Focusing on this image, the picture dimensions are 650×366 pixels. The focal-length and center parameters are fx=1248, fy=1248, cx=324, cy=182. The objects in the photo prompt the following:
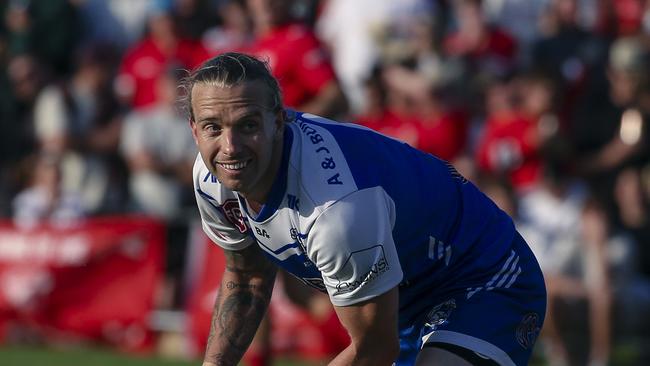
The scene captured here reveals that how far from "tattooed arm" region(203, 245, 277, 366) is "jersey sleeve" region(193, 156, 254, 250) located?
0.29 feet

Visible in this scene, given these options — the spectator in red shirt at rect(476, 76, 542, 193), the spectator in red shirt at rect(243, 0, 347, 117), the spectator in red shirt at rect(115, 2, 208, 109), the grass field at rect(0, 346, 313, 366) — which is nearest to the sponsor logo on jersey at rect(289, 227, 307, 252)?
the spectator in red shirt at rect(243, 0, 347, 117)

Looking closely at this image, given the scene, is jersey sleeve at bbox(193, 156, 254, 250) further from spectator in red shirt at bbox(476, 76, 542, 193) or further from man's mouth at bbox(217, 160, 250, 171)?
spectator in red shirt at bbox(476, 76, 542, 193)

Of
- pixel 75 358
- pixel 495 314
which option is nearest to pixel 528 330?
pixel 495 314

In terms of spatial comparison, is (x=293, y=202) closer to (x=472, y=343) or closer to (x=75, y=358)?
(x=472, y=343)

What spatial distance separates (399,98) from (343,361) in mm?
5750

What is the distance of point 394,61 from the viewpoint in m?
10.1

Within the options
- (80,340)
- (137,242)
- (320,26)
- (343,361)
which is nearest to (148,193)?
(137,242)

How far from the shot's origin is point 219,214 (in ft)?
15.3

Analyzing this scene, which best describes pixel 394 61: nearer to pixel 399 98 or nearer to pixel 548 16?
pixel 399 98

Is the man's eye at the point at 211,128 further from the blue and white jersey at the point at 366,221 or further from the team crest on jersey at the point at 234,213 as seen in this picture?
the team crest on jersey at the point at 234,213

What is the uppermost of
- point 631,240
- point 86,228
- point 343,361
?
point 86,228

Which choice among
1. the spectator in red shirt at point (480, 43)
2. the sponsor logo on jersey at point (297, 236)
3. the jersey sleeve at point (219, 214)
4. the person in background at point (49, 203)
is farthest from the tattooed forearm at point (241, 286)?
the spectator in red shirt at point (480, 43)

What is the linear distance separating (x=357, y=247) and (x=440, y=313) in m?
0.70

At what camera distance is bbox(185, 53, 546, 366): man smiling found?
4.09 meters
